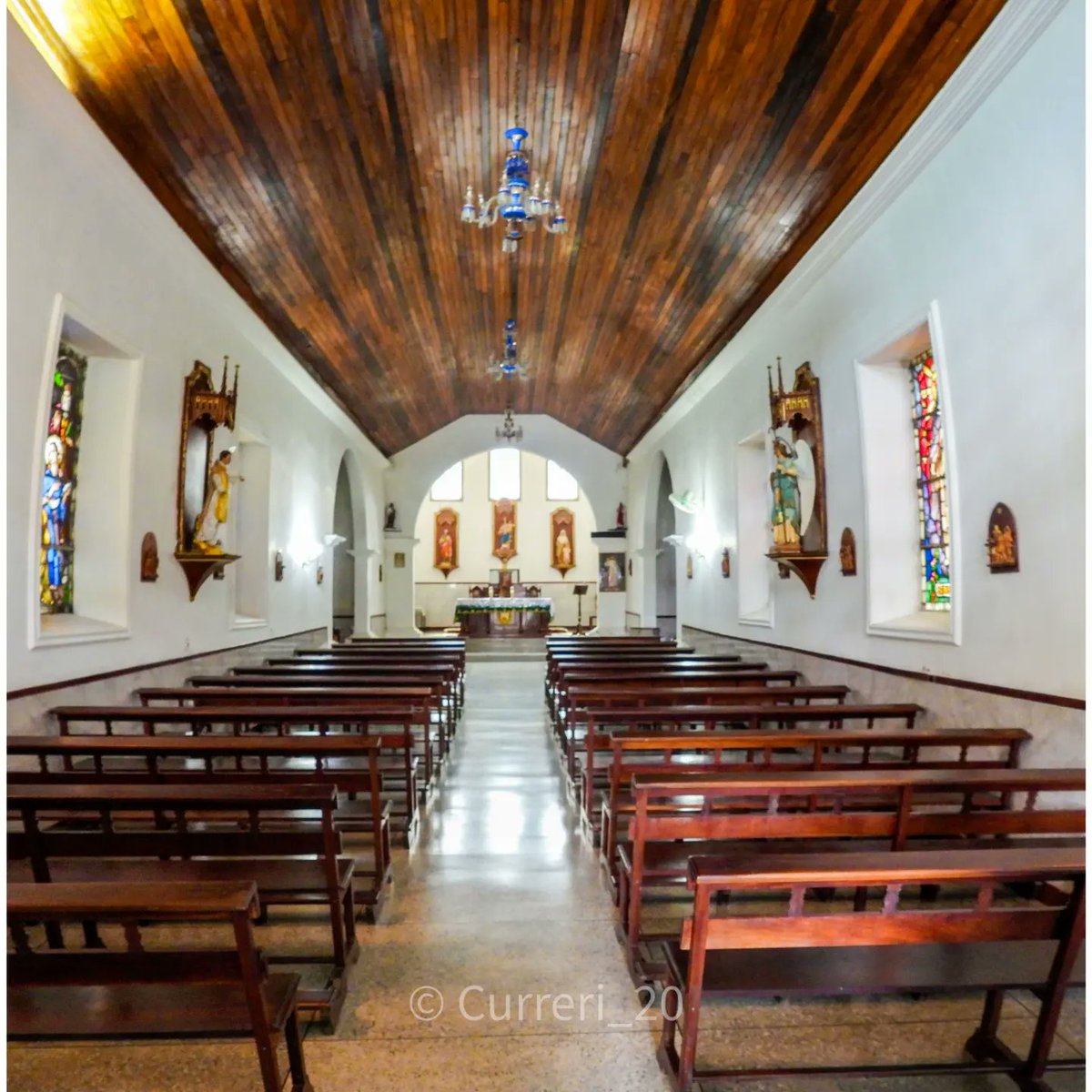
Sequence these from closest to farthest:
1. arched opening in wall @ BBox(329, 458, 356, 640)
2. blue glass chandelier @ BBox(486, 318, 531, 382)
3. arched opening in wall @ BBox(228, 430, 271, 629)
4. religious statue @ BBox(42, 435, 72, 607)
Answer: religious statue @ BBox(42, 435, 72, 607), arched opening in wall @ BBox(228, 430, 271, 629), blue glass chandelier @ BBox(486, 318, 531, 382), arched opening in wall @ BBox(329, 458, 356, 640)

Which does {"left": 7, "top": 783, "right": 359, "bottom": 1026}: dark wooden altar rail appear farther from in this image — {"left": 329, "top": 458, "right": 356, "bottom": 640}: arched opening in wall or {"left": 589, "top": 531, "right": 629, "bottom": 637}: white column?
{"left": 589, "top": 531, "right": 629, "bottom": 637}: white column

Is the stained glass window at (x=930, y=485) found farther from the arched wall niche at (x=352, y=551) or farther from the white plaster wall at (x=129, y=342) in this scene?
the arched wall niche at (x=352, y=551)

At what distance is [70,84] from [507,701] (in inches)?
265

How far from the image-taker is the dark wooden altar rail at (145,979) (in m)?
1.65

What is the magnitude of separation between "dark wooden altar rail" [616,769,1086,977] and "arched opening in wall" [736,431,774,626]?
204 inches

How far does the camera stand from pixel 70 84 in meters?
4.49

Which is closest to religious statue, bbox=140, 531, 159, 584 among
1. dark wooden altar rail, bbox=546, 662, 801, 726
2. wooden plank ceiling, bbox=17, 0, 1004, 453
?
wooden plank ceiling, bbox=17, 0, 1004, 453

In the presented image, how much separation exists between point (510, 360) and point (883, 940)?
977 cm

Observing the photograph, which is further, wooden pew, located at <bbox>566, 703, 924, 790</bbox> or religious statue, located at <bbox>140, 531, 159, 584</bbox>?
religious statue, located at <bbox>140, 531, 159, 584</bbox>

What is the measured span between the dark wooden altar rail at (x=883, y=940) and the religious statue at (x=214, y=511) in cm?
534

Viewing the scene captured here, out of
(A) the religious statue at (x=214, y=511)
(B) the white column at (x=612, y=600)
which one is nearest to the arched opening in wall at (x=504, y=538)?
(B) the white column at (x=612, y=600)

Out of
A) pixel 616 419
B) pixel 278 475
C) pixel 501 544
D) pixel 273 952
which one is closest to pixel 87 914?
pixel 273 952

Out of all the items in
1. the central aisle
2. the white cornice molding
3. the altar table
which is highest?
the white cornice molding

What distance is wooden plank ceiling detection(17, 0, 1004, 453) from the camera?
14.6 feet
